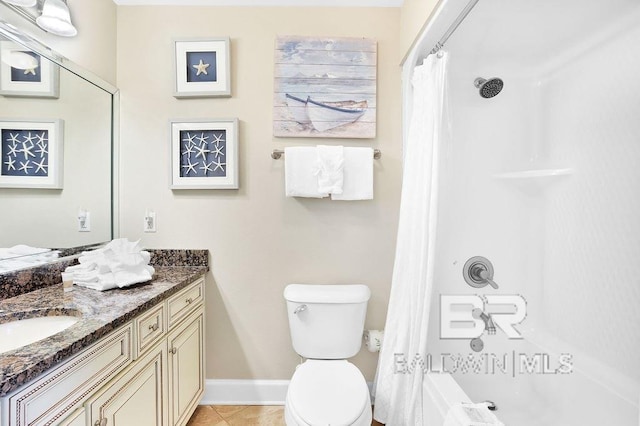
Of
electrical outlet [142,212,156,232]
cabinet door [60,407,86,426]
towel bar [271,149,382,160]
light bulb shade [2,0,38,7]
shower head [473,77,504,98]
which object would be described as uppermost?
light bulb shade [2,0,38,7]

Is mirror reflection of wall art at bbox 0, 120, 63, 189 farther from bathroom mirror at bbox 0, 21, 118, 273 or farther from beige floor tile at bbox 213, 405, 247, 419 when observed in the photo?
beige floor tile at bbox 213, 405, 247, 419

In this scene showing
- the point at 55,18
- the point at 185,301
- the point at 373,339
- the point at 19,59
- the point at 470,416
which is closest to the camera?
the point at 470,416

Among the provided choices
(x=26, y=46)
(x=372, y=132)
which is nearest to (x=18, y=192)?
(x=26, y=46)

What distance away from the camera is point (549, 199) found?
1.64 meters

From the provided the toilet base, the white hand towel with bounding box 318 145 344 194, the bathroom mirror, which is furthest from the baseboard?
the white hand towel with bounding box 318 145 344 194

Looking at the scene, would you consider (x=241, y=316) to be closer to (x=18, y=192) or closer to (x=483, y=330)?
(x=18, y=192)

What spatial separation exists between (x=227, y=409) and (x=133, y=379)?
2.87ft

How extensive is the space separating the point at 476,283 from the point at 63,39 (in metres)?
2.46

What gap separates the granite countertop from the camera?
0.71 metres

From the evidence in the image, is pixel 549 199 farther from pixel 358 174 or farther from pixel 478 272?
pixel 358 174

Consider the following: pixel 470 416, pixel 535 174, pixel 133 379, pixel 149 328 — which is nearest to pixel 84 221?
pixel 149 328

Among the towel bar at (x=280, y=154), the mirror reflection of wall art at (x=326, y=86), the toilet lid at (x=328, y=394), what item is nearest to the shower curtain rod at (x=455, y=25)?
the mirror reflection of wall art at (x=326, y=86)

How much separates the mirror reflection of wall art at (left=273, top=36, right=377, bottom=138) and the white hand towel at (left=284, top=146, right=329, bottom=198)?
0.15 m

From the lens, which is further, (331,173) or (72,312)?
(331,173)
